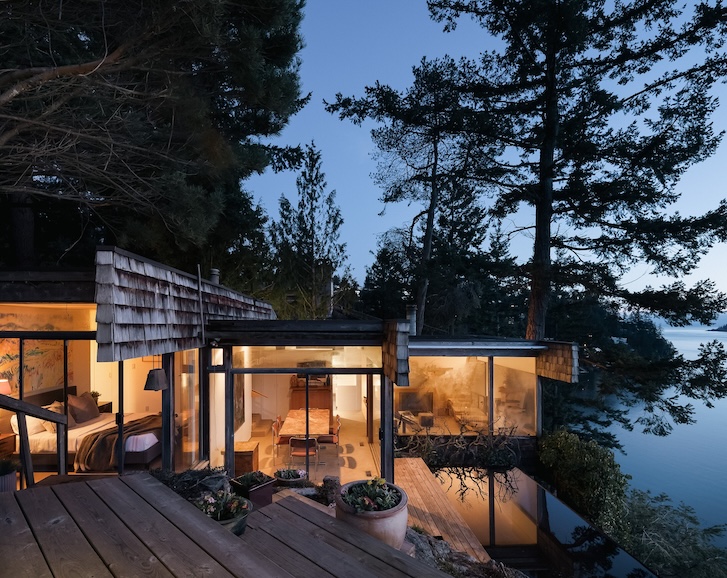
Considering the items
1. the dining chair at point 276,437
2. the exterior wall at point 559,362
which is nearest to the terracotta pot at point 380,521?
the dining chair at point 276,437

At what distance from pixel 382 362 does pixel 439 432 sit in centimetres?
335

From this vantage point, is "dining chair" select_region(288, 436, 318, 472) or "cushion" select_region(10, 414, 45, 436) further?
"dining chair" select_region(288, 436, 318, 472)

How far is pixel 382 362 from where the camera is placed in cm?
666

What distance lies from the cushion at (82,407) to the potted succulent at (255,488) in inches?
87.4

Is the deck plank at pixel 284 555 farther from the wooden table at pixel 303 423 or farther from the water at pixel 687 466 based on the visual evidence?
the water at pixel 687 466

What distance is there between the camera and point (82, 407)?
5.19 meters

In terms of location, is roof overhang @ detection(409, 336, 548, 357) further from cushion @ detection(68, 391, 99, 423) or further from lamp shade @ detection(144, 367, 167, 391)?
cushion @ detection(68, 391, 99, 423)

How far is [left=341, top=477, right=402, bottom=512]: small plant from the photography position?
11.4ft

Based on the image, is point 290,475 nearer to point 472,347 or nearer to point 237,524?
point 237,524

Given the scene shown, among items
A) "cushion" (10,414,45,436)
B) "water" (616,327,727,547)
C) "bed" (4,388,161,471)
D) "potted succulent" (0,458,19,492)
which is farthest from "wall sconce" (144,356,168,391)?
"water" (616,327,727,547)

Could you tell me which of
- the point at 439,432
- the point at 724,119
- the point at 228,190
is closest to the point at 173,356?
the point at 439,432

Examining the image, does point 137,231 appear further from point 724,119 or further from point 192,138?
point 724,119

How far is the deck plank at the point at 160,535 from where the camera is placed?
5.76ft

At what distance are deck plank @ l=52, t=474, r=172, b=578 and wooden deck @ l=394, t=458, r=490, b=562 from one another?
4.55m
